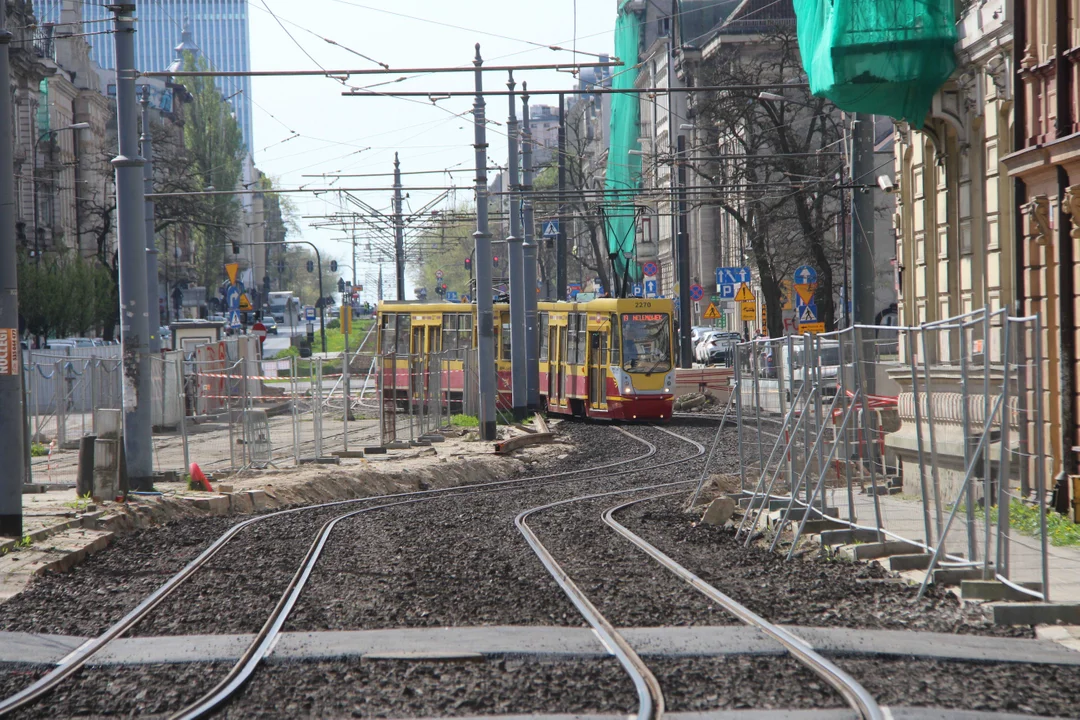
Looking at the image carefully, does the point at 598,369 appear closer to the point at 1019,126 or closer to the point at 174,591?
the point at 1019,126

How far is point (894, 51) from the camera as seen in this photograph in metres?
15.7

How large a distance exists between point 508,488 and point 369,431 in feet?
43.2

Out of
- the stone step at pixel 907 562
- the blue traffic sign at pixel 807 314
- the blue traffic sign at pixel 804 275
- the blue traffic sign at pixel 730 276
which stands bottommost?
the stone step at pixel 907 562

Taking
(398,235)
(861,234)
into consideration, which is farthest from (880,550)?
(398,235)

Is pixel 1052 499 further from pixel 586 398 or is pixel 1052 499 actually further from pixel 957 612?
pixel 586 398

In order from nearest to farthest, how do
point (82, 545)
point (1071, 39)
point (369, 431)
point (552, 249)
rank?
1. point (82, 545)
2. point (1071, 39)
3. point (369, 431)
4. point (552, 249)

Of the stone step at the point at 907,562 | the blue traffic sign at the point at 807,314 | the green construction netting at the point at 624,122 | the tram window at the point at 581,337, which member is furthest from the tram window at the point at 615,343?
the stone step at the point at 907,562

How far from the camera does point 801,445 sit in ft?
44.4

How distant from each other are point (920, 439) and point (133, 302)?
10.2 m

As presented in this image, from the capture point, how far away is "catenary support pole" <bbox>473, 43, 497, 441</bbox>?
86.4ft

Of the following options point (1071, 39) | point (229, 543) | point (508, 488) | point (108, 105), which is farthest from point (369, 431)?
Result: point (108, 105)

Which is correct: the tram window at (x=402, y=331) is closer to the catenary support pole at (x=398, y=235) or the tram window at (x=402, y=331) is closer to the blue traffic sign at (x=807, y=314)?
the catenary support pole at (x=398, y=235)

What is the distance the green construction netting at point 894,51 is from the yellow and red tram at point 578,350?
41.8 ft

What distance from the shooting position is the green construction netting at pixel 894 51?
51.5 ft
